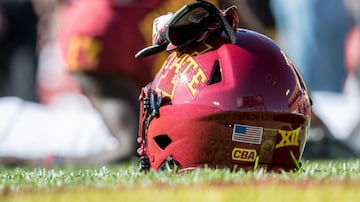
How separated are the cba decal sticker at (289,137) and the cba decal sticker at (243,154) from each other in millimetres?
124

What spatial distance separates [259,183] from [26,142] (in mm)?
8594

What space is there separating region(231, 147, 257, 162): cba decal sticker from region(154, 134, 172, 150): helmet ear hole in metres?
0.36

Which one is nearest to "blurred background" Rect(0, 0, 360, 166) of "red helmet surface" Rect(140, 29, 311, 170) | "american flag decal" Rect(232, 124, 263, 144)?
"red helmet surface" Rect(140, 29, 311, 170)

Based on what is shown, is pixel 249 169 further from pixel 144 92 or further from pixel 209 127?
pixel 144 92

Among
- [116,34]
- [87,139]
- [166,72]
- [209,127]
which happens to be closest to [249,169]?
[209,127]

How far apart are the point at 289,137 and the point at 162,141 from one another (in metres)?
0.61

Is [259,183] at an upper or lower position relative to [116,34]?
lower

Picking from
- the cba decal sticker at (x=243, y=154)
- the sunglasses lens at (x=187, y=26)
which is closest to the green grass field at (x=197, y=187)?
the cba decal sticker at (x=243, y=154)

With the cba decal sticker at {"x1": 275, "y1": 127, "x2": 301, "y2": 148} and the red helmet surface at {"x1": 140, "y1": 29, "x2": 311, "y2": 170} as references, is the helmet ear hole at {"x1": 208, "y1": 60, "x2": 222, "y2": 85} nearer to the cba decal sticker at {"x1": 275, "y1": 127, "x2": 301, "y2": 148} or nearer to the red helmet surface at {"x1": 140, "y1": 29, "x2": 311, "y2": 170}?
the red helmet surface at {"x1": 140, "y1": 29, "x2": 311, "y2": 170}

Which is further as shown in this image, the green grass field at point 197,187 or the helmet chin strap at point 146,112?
the helmet chin strap at point 146,112

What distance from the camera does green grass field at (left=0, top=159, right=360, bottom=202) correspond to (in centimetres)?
404

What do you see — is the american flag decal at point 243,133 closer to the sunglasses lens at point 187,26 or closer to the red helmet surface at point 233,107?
the red helmet surface at point 233,107

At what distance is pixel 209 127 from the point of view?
5.13 m

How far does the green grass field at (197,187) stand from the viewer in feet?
13.3
